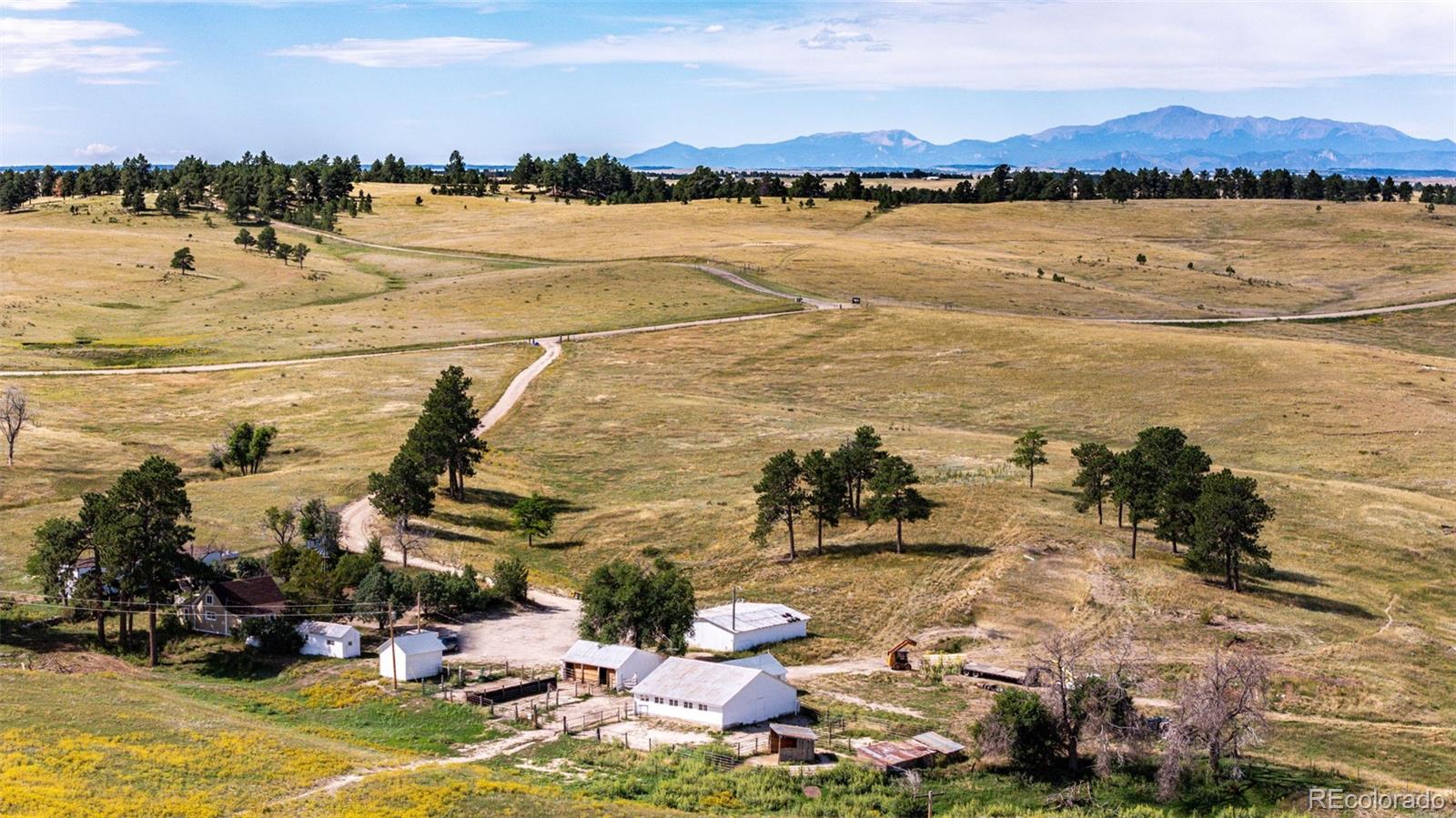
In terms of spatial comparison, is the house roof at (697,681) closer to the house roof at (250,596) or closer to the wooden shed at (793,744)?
the wooden shed at (793,744)

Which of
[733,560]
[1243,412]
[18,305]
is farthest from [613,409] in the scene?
[18,305]

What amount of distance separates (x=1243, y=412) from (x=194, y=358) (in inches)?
4229

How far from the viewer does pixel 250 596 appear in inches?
2717

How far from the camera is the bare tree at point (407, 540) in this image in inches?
3164

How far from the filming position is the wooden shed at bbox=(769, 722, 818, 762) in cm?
5003

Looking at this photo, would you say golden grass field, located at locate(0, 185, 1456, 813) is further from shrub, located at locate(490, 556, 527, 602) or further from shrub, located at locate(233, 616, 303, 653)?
shrub, located at locate(233, 616, 303, 653)

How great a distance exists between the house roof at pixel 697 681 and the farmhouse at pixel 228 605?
23.0 meters

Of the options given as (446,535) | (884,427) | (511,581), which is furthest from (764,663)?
(884,427)

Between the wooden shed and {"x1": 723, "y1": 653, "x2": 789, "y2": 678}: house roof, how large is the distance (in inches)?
300

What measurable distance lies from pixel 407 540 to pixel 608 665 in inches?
1029

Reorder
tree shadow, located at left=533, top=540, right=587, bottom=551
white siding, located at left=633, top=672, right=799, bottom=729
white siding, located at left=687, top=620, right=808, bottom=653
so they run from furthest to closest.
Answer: tree shadow, located at left=533, top=540, right=587, bottom=551 → white siding, located at left=687, top=620, right=808, bottom=653 → white siding, located at left=633, top=672, right=799, bottom=729

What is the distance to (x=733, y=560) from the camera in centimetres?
8225

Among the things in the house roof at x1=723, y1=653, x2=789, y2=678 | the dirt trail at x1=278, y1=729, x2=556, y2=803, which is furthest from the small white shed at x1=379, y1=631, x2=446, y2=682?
the house roof at x1=723, y1=653, x2=789, y2=678


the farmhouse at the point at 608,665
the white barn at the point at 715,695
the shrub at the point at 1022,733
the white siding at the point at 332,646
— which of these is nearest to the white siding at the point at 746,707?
the white barn at the point at 715,695
